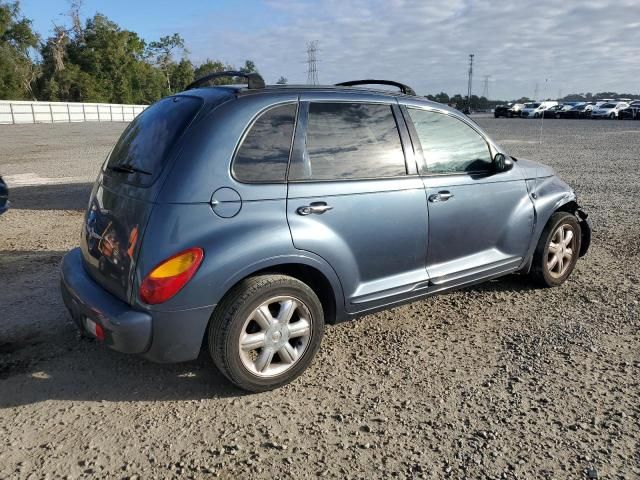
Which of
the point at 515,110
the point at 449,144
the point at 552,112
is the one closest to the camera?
the point at 449,144

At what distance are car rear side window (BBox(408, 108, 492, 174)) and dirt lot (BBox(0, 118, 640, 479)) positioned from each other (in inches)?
49.2

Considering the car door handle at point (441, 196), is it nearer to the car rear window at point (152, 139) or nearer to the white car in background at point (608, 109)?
the car rear window at point (152, 139)

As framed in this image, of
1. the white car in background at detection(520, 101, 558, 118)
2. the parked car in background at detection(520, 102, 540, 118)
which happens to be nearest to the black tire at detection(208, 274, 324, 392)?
the white car in background at detection(520, 101, 558, 118)

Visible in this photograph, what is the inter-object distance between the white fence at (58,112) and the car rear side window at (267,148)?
34908mm

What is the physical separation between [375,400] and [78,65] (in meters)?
77.0

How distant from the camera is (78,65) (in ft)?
227

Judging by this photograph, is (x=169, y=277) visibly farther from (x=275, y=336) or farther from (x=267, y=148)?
(x=267, y=148)

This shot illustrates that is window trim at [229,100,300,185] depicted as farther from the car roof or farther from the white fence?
the white fence

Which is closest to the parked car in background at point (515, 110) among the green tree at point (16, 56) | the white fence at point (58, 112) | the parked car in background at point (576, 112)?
the parked car in background at point (576, 112)

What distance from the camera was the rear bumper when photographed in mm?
2871

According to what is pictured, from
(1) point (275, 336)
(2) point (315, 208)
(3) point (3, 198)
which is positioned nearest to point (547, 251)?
(2) point (315, 208)

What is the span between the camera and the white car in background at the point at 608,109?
4962 cm

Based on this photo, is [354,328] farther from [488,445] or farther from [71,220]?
[71,220]

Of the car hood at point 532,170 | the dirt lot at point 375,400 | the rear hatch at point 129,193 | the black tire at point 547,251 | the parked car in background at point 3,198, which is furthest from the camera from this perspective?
the parked car in background at point 3,198
